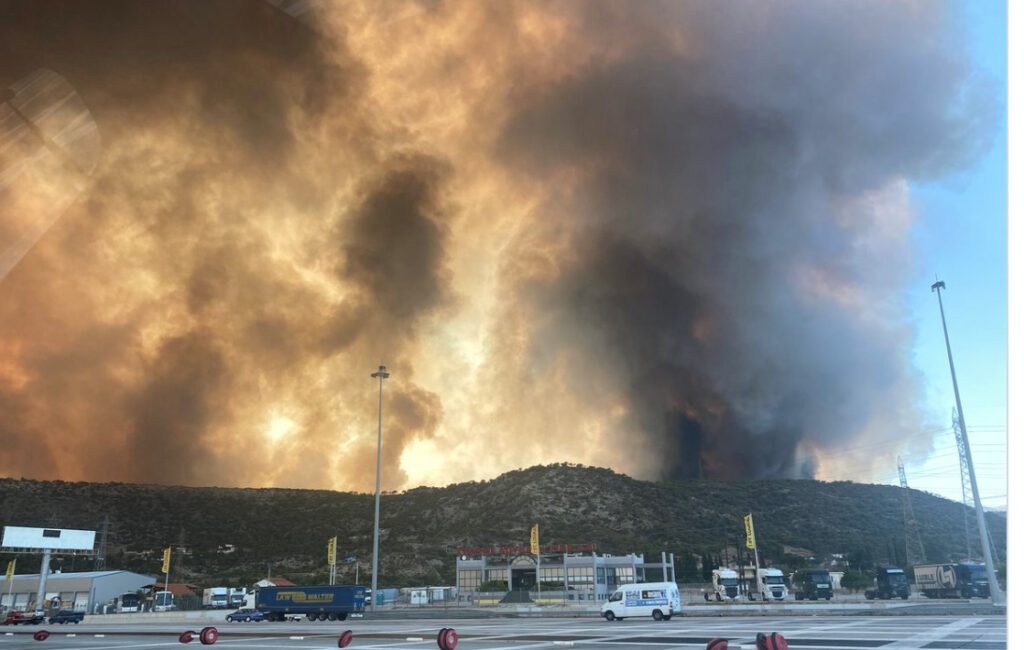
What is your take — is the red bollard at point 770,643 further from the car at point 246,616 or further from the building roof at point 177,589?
the building roof at point 177,589

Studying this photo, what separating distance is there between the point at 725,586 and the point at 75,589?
246 ft

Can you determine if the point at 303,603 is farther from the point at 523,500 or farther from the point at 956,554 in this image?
the point at 523,500

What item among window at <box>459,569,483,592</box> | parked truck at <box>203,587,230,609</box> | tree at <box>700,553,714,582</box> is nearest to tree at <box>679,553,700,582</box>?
tree at <box>700,553,714,582</box>

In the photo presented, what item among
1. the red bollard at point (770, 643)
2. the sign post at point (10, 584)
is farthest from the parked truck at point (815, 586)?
the sign post at point (10, 584)

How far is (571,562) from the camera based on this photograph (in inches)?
3159

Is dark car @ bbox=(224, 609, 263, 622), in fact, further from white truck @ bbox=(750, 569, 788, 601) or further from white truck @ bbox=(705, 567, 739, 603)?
white truck @ bbox=(750, 569, 788, 601)

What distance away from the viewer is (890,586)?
56.7 metres

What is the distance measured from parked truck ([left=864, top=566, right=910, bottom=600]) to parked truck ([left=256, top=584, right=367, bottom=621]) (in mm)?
44897

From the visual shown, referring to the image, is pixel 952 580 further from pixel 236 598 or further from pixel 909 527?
pixel 236 598

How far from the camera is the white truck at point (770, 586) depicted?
194 ft

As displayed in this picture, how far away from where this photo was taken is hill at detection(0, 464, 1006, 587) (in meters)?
A: 104

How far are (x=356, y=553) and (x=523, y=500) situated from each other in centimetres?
3322

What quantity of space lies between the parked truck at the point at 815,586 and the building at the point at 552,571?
17.9 metres

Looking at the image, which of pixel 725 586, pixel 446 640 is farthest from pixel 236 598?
pixel 446 640
